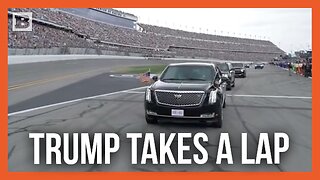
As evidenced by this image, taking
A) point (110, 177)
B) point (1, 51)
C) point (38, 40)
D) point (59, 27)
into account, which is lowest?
point (110, 177)

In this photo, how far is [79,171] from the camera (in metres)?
5.29

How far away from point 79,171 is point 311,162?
3.70 m

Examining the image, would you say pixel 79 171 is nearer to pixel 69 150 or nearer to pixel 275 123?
pixel 69 150

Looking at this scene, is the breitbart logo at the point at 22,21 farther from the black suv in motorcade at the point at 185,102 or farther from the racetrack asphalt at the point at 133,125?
the black suv in motorcade at the point at 185,102

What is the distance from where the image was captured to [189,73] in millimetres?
9219

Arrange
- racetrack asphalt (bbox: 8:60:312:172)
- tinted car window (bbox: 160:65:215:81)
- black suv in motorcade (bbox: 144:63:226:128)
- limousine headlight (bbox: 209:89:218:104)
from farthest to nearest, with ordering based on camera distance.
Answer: tinted car window (bbox: 160:65:215:81) → limousine headlight (bbox: 209:89:218:104) → black suv in motorcade (bbox: 144:63:226:128) → racetrack asphalt (bbox: 8:60:312:172)

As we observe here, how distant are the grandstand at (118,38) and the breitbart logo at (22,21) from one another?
2.20 ft

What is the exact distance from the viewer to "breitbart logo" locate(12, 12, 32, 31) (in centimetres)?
4726

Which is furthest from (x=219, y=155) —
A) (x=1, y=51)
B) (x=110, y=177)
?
(x=1, y=51)

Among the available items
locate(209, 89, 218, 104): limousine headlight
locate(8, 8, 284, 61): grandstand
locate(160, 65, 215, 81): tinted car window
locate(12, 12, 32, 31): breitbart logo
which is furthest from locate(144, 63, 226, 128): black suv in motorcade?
locate(12, 12, 32, 31): breitbart logo

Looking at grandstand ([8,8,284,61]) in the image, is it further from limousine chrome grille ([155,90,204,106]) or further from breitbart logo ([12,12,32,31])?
limousine chrome grille ([155,90,204,106])

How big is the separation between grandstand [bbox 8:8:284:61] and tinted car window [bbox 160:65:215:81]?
30.4m

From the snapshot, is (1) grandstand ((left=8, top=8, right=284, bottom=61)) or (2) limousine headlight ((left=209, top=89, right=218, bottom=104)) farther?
(1) grandstand ((left=8, top=8, right=284, bottom=61))

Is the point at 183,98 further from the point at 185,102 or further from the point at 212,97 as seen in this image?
the point at 212,97
